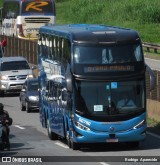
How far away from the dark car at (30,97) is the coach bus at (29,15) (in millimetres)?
23256

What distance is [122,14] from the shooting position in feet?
290

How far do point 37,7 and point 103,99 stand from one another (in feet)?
129

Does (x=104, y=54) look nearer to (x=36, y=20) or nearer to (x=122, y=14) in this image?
(x=36, y=20)

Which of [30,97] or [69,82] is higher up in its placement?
[69,82]

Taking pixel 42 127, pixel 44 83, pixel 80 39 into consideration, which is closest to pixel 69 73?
pixel 80 39

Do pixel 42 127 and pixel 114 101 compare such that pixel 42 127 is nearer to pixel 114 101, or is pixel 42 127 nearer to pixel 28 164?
pixel 114 101

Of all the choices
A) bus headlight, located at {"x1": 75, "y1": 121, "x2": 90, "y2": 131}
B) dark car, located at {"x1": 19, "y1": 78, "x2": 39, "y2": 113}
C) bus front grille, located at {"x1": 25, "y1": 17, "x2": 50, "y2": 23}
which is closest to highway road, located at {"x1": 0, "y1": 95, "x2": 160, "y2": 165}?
bus headlight, located at {"x1": 75, "y1": 121, "x2": 90, "y2": 131}

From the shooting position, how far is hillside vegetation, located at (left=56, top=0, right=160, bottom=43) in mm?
82125

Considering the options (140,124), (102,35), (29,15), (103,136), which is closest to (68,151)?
(103,136)

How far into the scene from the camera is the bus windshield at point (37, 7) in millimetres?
63281

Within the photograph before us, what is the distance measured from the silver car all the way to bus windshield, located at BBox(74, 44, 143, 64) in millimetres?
21930

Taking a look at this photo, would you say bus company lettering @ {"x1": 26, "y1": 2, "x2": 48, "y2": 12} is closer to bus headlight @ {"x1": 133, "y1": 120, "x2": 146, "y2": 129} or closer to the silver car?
the silver car

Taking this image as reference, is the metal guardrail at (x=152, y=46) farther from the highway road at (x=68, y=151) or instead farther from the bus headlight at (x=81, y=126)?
the bus headlight at (x=81, y=126)

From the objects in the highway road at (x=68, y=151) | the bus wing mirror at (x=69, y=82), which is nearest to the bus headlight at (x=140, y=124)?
the highway road at (x=68, y=151)
